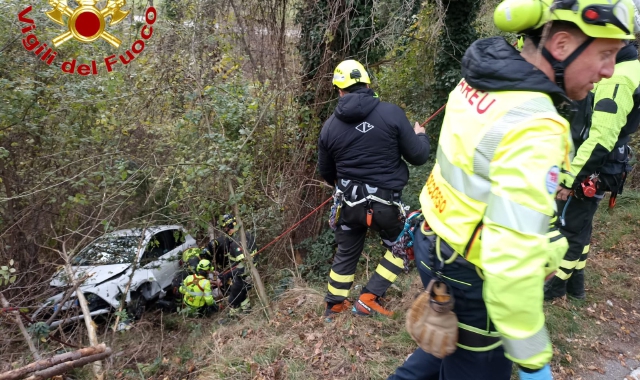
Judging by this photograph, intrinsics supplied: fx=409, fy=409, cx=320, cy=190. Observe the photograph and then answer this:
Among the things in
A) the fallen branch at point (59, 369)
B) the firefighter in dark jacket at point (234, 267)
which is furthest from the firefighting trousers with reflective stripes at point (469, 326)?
the firefighter in dark jacket at point (234, 267)

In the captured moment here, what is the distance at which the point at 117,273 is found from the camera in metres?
6.41

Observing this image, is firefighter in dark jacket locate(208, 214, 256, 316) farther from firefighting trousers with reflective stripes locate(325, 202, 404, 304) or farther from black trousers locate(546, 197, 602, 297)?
black trousers locate(546, 197, 602, 297)

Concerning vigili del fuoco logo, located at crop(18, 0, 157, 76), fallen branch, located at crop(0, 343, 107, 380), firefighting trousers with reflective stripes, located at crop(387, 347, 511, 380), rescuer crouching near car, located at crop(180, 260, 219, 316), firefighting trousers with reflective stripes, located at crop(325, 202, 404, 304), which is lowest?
rescuer crouching near car, located at crop(180, 260, 219, 316)

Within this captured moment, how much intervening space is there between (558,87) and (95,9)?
7.21 metres

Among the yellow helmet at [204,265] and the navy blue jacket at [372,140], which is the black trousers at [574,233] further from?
the yellow helmet at [204,265]

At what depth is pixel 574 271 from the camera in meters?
3.97

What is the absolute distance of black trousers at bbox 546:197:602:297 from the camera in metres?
3.61

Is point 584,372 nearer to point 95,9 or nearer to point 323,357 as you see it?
point 323,357

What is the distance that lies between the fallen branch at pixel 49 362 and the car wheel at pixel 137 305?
2714 millimetres

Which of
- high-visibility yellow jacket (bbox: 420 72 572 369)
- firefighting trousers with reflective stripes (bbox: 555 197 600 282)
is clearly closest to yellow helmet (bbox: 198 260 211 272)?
firefighting trousers with reflective stripes (bbox: 555 197 600 282)

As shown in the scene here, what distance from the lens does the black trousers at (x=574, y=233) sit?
3.61m

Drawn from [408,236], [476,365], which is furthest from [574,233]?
[476,365]

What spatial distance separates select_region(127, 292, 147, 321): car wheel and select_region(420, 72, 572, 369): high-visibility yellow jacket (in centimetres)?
625

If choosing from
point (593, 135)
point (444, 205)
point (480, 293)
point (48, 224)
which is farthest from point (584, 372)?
point (48, 224)
